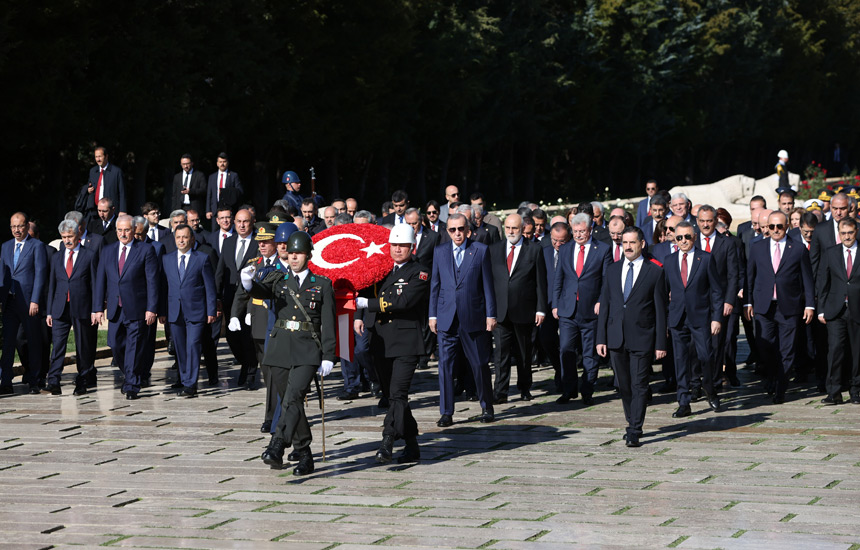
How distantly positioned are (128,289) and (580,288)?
5.12 meters

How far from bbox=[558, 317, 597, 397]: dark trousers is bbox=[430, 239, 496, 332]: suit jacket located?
169 cm

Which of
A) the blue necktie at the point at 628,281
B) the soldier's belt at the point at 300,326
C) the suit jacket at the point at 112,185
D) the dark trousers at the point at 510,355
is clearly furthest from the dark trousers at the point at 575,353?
the suit jacket at the point at 112,185

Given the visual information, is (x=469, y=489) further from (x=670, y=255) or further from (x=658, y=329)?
(x=670, y=255)

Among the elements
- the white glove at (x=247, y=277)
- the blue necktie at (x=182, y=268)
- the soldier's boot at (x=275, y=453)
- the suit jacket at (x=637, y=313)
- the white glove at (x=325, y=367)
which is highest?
the blue necktie at (x=182, y=268)

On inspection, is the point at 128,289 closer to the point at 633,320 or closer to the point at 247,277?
the point at 247,277

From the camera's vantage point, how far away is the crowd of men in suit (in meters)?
12.8

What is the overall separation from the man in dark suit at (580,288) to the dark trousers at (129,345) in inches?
186

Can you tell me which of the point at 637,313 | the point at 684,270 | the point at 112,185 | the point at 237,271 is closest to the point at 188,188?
the point at 112,185

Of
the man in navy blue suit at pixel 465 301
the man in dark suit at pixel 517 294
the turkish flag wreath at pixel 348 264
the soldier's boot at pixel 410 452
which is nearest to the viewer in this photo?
the soldier's boot at pixel 410 452

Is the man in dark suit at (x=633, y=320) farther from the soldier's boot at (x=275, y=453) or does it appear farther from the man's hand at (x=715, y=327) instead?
the soldier's boot at (x=275, y=453)

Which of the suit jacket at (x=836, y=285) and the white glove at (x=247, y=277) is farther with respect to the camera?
the suit jacket at (x=836, y=285)

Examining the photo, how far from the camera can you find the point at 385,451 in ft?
38.3

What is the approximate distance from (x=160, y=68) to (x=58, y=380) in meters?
25.2

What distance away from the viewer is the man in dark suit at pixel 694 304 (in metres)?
14.7
